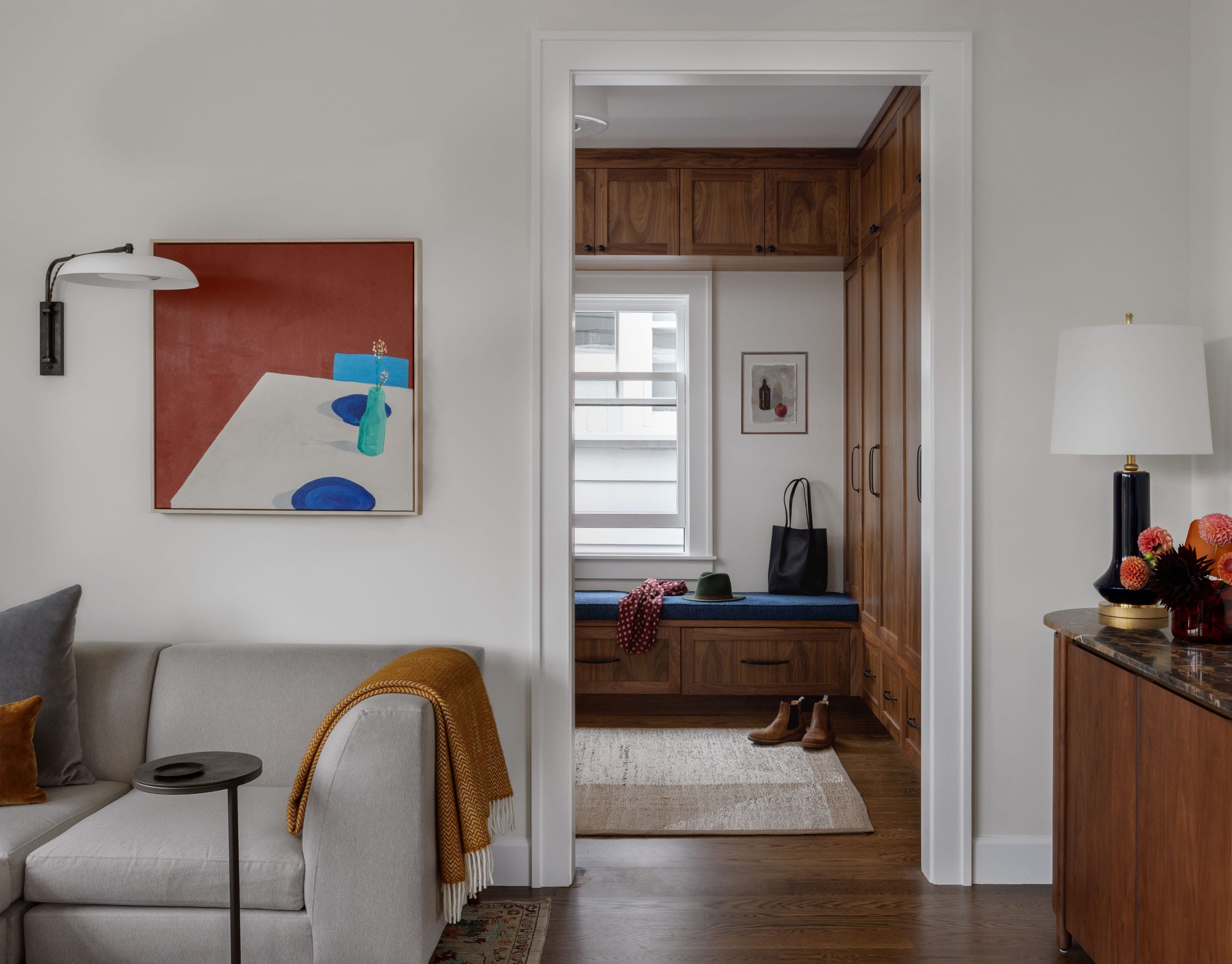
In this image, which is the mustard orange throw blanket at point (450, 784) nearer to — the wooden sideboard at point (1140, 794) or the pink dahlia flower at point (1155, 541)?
the wooden sideboard at point (1140, 794)

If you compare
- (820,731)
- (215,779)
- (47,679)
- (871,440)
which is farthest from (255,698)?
(871,440)

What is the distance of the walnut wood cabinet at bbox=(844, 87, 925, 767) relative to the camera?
326cm

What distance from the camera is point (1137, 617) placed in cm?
220

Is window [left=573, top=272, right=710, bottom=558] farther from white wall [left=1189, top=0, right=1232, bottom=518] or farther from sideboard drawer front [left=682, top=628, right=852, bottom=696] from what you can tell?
white wall [left=1189, top=0, right=1232, bottom=518]

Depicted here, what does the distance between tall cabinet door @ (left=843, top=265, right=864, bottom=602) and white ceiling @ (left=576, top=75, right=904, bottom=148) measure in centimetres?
66

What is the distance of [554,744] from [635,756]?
1264mm

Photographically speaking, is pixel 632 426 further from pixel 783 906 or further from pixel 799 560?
pixel 783 906

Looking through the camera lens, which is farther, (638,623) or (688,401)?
(688,401)

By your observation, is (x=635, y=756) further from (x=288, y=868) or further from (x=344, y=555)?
(x=288, y=868)

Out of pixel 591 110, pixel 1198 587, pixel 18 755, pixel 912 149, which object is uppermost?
pixel 591 110

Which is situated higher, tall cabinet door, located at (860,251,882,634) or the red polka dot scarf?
tall cabinet door, located at (860,251,882,634)

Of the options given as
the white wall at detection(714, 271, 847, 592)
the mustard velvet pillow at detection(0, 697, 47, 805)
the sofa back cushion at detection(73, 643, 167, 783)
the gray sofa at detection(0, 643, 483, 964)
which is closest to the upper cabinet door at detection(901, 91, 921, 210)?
the white wall at detection(714, 271, 847, 592)

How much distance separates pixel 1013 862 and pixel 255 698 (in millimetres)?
2104

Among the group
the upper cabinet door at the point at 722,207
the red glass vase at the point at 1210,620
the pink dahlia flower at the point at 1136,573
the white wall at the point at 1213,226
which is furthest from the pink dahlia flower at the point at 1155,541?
the upper cabinet door at the point at 722,207
